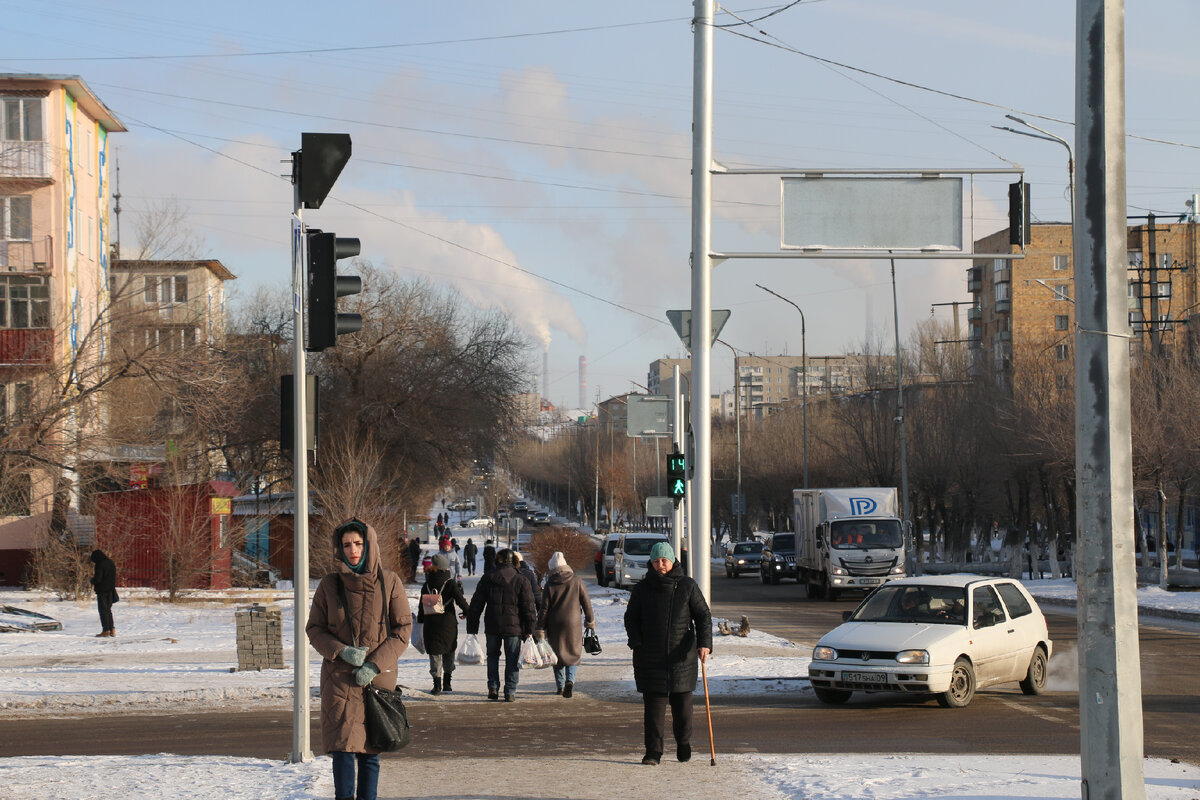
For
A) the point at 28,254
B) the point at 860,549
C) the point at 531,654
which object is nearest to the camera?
the point at 531,654

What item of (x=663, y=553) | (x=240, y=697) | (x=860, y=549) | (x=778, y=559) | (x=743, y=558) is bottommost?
(x=743, y=558)

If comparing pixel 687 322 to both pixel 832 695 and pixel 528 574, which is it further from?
pixel 832 695

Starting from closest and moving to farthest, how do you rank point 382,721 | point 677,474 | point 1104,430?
point 1104,430
point 382,721
point 677,474

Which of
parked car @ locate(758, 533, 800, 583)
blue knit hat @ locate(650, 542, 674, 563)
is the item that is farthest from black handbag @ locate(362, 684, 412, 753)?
parked car @ locate(758, 533, 800, 583)

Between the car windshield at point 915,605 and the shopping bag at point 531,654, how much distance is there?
146 inches

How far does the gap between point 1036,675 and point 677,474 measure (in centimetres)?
627

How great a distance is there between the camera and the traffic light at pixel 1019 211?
15.7m

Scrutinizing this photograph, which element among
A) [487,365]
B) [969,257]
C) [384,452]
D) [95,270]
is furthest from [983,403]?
[969,257]

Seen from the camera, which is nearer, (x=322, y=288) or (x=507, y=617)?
(x=322, y=288)

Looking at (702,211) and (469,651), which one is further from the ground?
(702,211)

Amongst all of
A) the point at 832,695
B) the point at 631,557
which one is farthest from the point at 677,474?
the point at 631,557

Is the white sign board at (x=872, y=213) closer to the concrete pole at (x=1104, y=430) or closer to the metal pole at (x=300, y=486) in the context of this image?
the metal pole at (x=300, y=486)

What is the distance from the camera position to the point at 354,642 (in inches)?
296

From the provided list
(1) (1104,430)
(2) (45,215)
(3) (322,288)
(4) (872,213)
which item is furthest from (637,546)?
(1) (1104,430)
